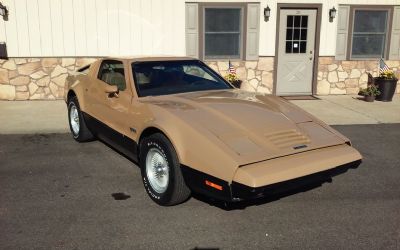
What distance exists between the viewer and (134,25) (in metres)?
11.0

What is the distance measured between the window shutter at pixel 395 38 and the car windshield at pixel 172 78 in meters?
8.62

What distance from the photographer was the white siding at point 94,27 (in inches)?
415

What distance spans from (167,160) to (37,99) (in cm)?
829

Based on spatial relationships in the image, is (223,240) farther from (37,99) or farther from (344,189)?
(37,99)

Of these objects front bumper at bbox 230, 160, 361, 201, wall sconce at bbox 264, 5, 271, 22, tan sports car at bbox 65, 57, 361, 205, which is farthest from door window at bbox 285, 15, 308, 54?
front bumper at bbox 230, 160, 361, 201

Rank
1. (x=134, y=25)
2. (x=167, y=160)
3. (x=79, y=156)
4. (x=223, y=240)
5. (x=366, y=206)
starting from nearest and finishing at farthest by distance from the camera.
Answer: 1. (x=223, y=240)
2. (x=167, y=160)
3. (x=366, y=206)
4. (x=79, y=156)
5. (x=134, y=25)

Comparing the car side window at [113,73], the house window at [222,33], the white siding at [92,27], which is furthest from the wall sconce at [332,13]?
the car side window at [113,73]

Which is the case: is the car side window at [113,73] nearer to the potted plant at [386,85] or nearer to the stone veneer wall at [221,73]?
the stone veneer wall at [221,73]

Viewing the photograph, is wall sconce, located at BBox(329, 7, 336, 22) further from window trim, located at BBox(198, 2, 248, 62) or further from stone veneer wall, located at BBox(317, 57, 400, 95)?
window trim, located at BBox(198, 2, 248, 62)

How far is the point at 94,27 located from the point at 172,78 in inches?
253

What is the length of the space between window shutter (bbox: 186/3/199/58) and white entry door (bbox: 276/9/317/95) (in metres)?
2.41

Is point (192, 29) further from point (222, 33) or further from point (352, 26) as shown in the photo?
point (352, 26)

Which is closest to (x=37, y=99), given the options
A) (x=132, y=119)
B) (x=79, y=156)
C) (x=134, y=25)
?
(x=134, y=25)

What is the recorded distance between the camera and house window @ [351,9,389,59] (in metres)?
11.9
